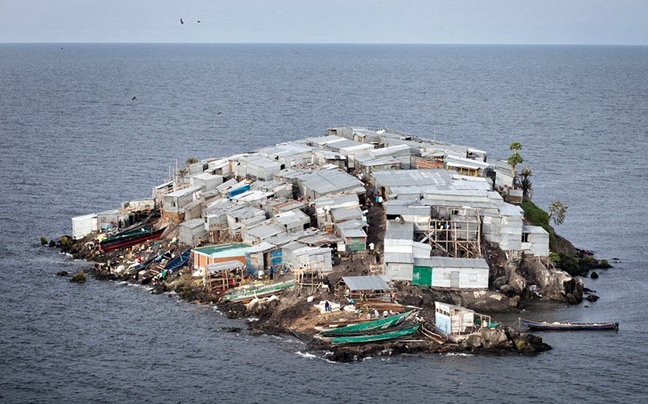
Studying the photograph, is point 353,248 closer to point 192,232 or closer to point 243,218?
point 243,218

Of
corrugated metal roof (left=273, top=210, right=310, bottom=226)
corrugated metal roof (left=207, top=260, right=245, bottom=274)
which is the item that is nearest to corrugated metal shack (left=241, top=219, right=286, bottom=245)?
corrugated metal roof (left=273, top=210, right=310, bottom=226)

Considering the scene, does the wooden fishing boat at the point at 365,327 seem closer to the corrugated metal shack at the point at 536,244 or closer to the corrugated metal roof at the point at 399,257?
the corrugated metal roof at the point at 399,257

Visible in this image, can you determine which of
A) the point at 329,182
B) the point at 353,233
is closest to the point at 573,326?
the point at 353,233

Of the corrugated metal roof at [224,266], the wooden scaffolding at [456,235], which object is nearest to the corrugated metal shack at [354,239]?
the wooden scaffolding at [456,235]

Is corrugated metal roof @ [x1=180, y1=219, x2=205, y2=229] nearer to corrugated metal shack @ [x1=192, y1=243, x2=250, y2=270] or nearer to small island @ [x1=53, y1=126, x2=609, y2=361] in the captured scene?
small island @ [x1=53, y1=126, x2=609, y2=361]

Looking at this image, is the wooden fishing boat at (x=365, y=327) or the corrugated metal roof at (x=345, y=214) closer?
the wooden fishing boat at (x=365, y=327)

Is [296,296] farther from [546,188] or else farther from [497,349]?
[546,188]

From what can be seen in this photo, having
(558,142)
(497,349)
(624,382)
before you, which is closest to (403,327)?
(497,349)

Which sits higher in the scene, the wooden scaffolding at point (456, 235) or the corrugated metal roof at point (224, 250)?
the wooden scaffolding at point (456, 235)
